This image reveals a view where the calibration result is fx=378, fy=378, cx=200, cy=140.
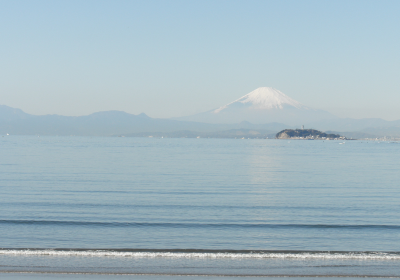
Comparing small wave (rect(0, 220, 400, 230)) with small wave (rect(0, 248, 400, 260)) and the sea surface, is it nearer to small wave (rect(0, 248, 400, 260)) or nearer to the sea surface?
the sea surface

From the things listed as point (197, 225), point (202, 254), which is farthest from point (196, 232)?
point (202, 254)

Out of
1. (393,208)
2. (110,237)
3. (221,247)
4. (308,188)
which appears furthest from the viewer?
(308,188)

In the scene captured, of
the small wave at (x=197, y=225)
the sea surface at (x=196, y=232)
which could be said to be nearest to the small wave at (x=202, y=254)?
the sea surface at (x=196, y=232)

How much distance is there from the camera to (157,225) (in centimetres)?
1898

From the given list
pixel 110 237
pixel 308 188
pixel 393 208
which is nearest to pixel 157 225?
pixel 110 237

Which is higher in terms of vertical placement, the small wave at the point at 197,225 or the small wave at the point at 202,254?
the small wave at the point at 202,254

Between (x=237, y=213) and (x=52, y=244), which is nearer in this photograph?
(x=52, y=244)

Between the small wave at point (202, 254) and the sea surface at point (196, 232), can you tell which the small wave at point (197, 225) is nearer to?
the sea surface at point (196, 232)

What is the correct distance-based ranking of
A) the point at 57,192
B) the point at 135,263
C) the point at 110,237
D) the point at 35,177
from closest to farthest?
1. the point at 135,263
2. the point at 110,237
3. the point at 57,192
4. the point at 35,177

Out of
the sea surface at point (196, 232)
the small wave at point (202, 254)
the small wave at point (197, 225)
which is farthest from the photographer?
the small wave at point (197, 225)

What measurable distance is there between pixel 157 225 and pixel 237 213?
5365 millimetres

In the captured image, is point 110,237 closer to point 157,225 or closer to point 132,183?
point 157,225

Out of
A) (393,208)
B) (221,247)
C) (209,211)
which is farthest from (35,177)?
(393,208)

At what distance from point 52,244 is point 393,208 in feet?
66.9
